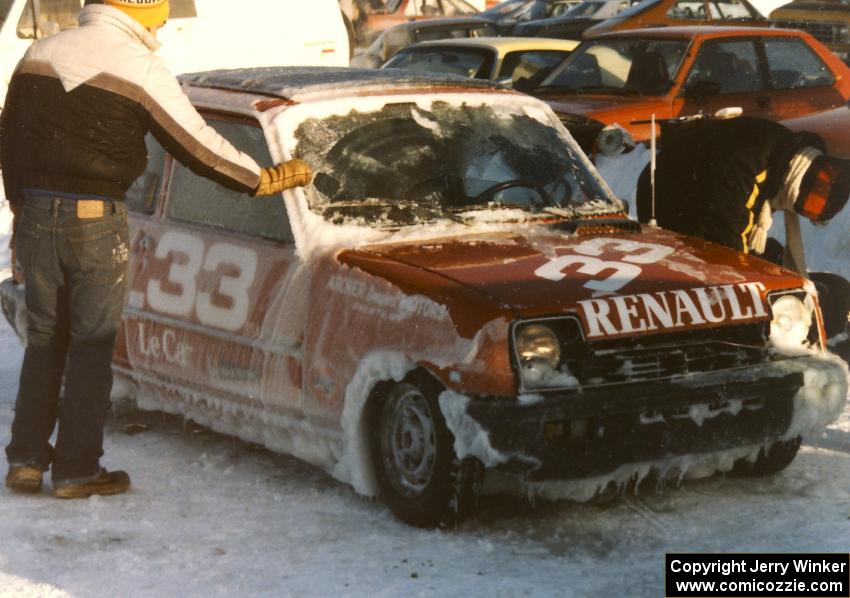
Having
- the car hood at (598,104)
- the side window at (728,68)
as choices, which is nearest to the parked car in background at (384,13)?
the side window at (728,68)

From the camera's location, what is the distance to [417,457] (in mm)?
5645

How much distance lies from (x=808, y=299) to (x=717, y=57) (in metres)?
7.76

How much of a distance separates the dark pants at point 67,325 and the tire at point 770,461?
2393mm

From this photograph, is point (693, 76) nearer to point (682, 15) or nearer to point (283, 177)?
point (283, 177)

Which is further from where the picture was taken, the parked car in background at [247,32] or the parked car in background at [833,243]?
the parked car in background at [247,32]

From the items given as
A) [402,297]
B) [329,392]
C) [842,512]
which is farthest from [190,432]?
A: [842,512]

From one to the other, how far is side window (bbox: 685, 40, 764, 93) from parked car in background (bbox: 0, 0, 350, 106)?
6219 millimetres

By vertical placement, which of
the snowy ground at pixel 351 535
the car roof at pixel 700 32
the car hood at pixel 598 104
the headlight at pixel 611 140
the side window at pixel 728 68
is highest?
the car roof at pixel 700 32

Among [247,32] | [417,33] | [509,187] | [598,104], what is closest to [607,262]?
[509,187]

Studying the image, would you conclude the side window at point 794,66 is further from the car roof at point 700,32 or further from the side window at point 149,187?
the side window at point 149,187

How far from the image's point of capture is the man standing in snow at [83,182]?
19.2ft

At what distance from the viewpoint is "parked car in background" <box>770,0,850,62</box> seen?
22375mm

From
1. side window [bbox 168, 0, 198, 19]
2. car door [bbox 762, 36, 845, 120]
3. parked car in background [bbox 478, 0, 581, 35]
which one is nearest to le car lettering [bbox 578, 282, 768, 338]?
car door [bbox 762, 36, 845, 120]

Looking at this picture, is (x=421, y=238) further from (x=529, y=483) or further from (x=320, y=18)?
(x=320, y=18)
